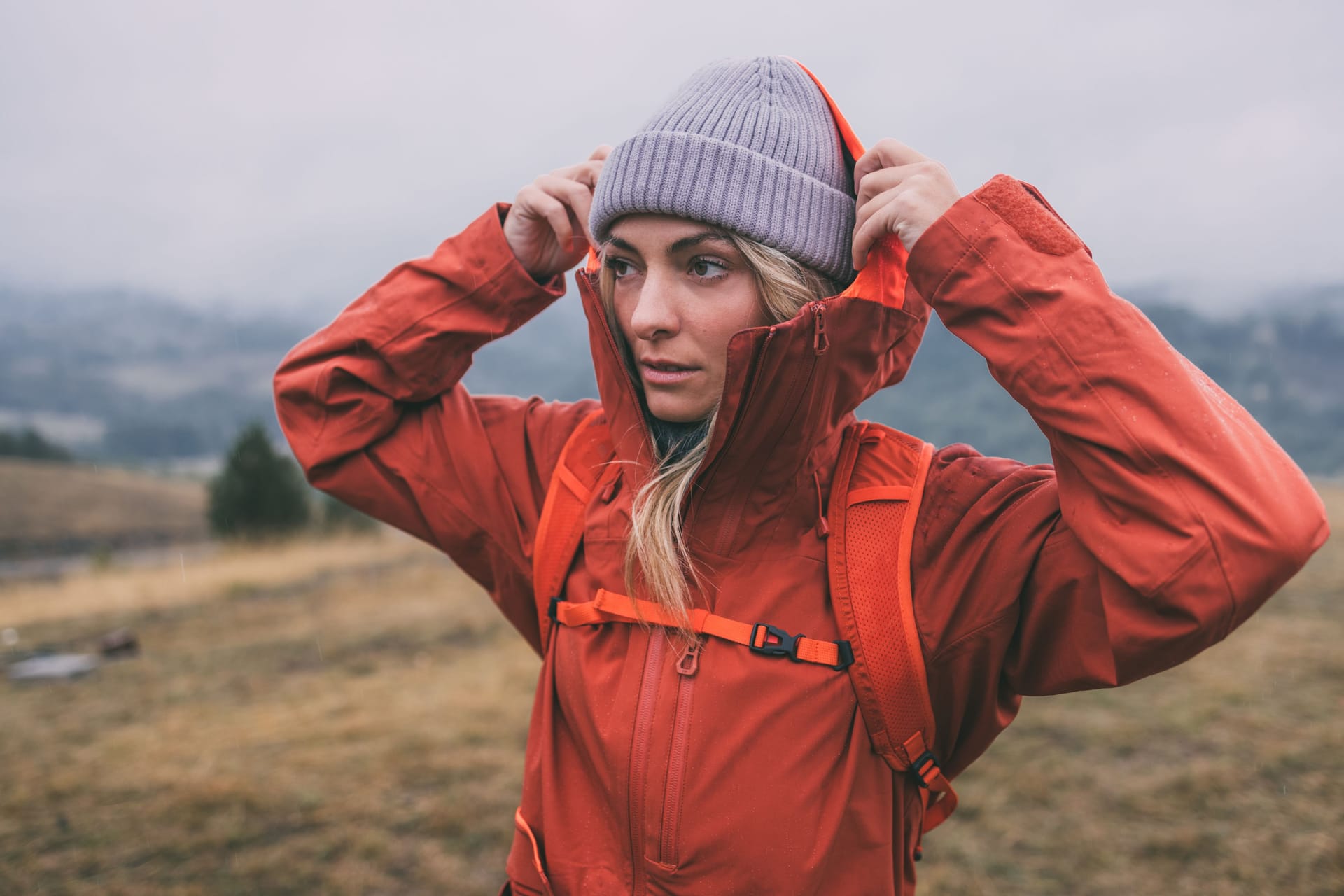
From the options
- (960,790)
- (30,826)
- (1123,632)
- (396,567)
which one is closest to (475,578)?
(1123,632)

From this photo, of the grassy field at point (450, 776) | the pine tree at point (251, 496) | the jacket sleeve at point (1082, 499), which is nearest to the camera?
the jacket sleeve at point (1082, 499)

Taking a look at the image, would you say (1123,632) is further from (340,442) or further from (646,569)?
(340,442)

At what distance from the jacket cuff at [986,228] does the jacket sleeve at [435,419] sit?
1.17 meters

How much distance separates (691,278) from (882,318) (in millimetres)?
465

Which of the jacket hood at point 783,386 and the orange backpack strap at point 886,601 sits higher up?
the jacket hood at point 783,386

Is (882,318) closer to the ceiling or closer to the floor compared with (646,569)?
closer to the ceiling

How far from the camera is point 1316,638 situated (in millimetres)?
7934

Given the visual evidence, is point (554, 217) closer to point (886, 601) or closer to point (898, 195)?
point (898, 195)

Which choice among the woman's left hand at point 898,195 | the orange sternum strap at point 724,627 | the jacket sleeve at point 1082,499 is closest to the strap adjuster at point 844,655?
the orange sternum strap at point 724,627

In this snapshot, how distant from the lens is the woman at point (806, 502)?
1.59 metres

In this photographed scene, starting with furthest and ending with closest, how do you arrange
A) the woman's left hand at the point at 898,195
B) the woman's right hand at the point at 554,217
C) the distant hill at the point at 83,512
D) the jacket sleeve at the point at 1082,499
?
the distant hill at the point at 83,512
the woman's right hand at the point at 554,217
the woman's left hand at the point at 898,195
the jacket sleeve at the point at 1082,499

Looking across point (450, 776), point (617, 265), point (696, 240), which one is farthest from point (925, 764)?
point (450, 776)

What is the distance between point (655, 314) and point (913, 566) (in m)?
0.82

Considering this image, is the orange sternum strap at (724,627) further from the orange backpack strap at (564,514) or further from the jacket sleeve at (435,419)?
the jacket sleeve at (435,419)
